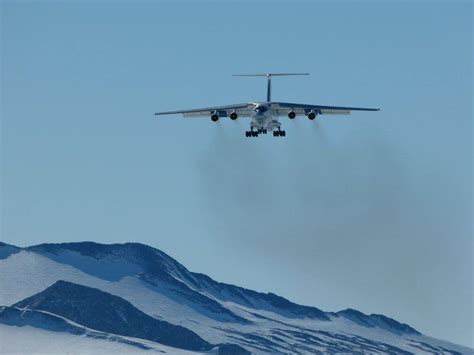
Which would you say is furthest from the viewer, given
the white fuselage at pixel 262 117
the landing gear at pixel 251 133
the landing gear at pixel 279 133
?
the landing gear at pixel 251 133

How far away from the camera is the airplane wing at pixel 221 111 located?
178000 mm

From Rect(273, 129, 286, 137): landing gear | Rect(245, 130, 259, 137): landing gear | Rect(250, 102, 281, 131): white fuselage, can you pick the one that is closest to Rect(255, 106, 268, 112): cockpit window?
Rect(250, 102, 281, 131): white fuselage

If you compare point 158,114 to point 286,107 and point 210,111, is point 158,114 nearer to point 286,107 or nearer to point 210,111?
point 210,111

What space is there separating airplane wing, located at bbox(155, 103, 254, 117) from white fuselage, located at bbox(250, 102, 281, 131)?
4.07 m

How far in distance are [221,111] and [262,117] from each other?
11524 millimetres

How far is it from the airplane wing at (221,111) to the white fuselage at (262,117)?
4.07 m

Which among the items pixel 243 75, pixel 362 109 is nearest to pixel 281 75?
pixel 243 75

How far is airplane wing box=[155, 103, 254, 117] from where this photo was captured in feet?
584

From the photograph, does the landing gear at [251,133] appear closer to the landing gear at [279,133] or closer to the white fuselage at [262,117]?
the landing gear at [279,133]

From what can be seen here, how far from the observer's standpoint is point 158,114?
179750mm

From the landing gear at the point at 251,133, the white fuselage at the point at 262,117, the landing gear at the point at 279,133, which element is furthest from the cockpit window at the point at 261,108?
the landing gear at the point at 251,133

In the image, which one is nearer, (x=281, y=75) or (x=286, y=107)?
(x=286, y=107)

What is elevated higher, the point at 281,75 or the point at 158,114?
the point at 281,75

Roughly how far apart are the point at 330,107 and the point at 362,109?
20.0 ft
